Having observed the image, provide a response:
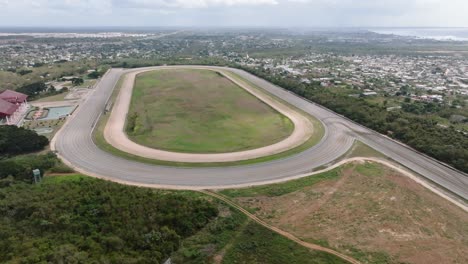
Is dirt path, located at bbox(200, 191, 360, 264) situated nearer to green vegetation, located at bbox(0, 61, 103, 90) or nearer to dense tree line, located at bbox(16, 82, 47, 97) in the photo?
dense tree line, located at bbox(16, 82, 47, 97)

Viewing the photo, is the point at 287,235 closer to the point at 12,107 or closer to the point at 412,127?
the point at 412,127

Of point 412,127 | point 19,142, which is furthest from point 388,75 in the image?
point 19,142

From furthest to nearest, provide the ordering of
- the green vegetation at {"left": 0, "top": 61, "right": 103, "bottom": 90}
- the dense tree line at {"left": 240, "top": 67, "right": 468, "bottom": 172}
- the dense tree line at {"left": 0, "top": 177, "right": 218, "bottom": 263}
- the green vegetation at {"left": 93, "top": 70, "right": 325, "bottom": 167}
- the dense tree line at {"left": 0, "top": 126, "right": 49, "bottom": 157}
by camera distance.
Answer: the green vegetation at {"left": 0, "top": 61, "right": 103, "bottom": 90}, the dense tree line at {"left": 0, "top": 126, "right": 49, "bottom": 157}, the dense tree line at {"left": 240, "top": 67, "right": 468, "bottom": 172}, the green vegetation at {"left": 93, "top": 70, "right": 325, "bottom": 167}, the dense tree line at {"left": 0, "top": 177, "right": 218, "bottom": 263}

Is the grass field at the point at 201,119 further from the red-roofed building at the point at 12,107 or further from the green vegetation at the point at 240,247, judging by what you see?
the red-roofed building at the point at 12,107

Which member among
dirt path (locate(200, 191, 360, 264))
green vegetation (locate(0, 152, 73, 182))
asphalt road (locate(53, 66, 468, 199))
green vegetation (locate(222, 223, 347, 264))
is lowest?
green vegetation (locate(222, 223, 347, 264))

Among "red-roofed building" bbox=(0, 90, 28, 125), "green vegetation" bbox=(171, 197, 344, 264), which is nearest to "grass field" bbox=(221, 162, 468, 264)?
"green vegetation" bbox=(171, 197, 344, 264)

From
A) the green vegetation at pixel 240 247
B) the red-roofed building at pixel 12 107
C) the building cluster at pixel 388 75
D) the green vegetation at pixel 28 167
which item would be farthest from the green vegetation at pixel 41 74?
the green vegetation at pixel 240 247
